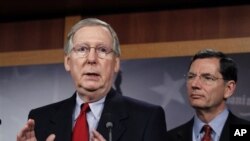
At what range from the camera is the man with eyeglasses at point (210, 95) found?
6.03 ft

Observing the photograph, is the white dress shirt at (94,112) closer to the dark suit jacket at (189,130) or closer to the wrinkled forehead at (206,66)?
the dark suit jacket at (189,130)

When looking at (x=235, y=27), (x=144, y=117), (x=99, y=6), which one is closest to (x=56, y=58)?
(x=99, y=6)

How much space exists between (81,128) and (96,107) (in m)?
0.08

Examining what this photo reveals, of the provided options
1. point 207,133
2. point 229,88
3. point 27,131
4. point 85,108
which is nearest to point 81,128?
point 85,108

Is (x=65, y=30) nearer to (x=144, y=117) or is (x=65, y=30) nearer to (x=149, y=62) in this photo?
(x=149, y=62)

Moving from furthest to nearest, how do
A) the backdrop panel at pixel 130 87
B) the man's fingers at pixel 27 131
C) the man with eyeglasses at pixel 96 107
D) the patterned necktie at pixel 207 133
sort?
1. the backdrop panel at pixel 130 87
2. the patterned necktie at pixel 207 133
3. the man with eyeglasses at pixel 96 107
4. the man's fingers at pixel 27 131

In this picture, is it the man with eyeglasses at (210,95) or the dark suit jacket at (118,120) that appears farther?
the man with eyeglasses at (210,95)

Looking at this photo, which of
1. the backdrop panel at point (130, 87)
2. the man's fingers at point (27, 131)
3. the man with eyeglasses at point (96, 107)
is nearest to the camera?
the man's fingers at point (27, 131)

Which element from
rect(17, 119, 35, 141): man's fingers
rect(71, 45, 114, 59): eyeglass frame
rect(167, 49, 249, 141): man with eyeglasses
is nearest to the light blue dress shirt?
rect(167, 49, 249, 141): man with eyeglasses

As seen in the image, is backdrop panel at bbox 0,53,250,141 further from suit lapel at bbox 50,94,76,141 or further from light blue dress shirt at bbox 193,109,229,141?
suit lapel at bbox 50,94,76,141

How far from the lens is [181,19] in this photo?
2244 mm

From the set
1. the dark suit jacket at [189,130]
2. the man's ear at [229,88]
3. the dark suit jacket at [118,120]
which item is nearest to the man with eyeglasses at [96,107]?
the dark suit jacket at [118,120]

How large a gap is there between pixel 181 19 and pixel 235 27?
0.24 m

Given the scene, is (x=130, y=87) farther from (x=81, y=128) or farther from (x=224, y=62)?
(x=81, y=128)
